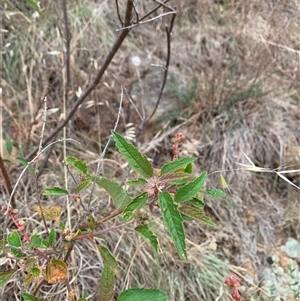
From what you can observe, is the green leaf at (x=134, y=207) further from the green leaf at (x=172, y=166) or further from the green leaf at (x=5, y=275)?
the green leaf at (x=5, y=275)

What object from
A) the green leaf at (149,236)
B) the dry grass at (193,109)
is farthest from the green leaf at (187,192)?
the dry grass at (193,109)

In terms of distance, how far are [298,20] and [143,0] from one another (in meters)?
0.80

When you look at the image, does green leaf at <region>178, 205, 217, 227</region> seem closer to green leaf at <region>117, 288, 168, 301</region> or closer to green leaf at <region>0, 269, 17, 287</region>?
green leaf at <region>117, 288, 168, 301</region>

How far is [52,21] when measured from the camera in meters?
2.32

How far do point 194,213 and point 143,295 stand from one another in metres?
0.18

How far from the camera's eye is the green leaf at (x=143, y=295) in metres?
0.90

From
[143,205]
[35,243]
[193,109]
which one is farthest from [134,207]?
[193,109]

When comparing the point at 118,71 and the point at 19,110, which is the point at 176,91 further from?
the point at 19,110

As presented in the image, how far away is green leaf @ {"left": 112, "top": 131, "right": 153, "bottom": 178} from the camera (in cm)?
86

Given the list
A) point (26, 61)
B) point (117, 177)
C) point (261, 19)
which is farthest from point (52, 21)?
point (261, 19)

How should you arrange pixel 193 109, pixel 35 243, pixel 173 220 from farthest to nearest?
pixel 193 109 < pixel 35 243 < pixel 173 220

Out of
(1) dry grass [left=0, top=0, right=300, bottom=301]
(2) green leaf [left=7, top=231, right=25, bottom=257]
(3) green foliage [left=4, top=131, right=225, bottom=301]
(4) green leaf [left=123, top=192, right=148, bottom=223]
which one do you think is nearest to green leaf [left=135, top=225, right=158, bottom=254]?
(3) green foliage [left=4, top=131, right=225, bottom=301]

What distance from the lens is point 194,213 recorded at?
90 cm

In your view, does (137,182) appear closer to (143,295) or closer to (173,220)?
(173,220)
